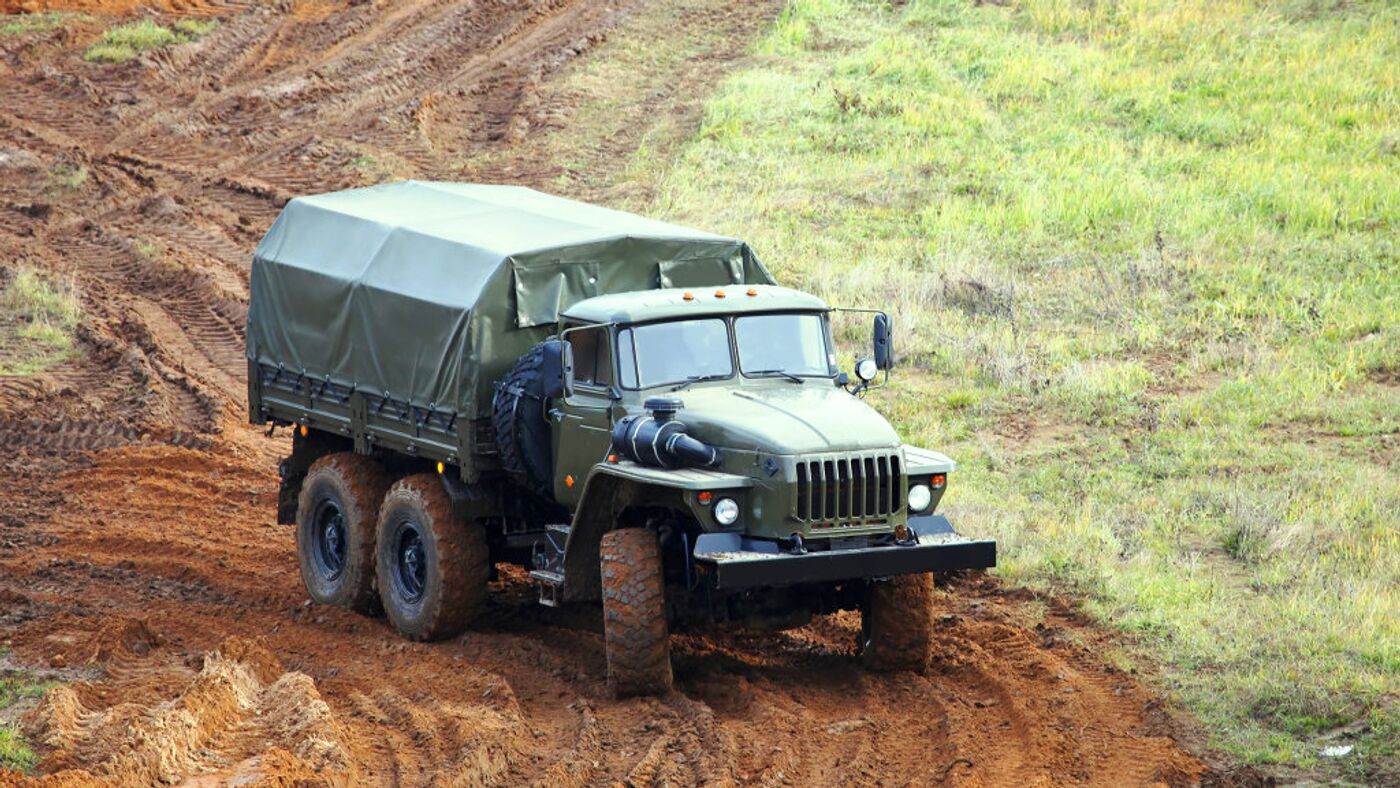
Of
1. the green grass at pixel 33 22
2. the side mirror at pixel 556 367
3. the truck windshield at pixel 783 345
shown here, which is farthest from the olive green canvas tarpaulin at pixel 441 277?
the green grass at pixel 33 22

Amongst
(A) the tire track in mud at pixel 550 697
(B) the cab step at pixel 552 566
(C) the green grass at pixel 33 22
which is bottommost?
(A) the tire track in mud at pixel 550 697

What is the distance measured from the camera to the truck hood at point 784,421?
10.7m

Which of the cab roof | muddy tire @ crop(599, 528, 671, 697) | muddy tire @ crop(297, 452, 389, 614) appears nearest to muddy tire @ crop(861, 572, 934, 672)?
muddy tire @ crop(599, 528, 671, 697)

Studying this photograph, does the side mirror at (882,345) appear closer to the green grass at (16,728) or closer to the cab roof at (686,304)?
the cab roof at (686,304)

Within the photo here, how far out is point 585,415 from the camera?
1176 cm

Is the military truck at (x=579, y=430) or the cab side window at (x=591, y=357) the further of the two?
the cab side window at (x=591, y=357)

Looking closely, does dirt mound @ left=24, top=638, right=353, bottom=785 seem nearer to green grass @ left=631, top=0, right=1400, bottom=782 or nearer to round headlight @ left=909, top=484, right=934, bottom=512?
round headlight @ left=909, top=484, right=934, bottom=512

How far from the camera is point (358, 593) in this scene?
540 inches

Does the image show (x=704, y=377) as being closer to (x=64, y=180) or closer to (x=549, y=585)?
(x=549, y=585)

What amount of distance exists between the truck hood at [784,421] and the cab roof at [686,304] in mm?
547

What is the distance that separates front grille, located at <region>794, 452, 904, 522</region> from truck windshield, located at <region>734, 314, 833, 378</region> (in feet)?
4.26

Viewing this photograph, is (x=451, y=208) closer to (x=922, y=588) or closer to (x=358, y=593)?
(x=358, y=593)

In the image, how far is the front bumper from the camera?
10312 millimetres

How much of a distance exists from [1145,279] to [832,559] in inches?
481
